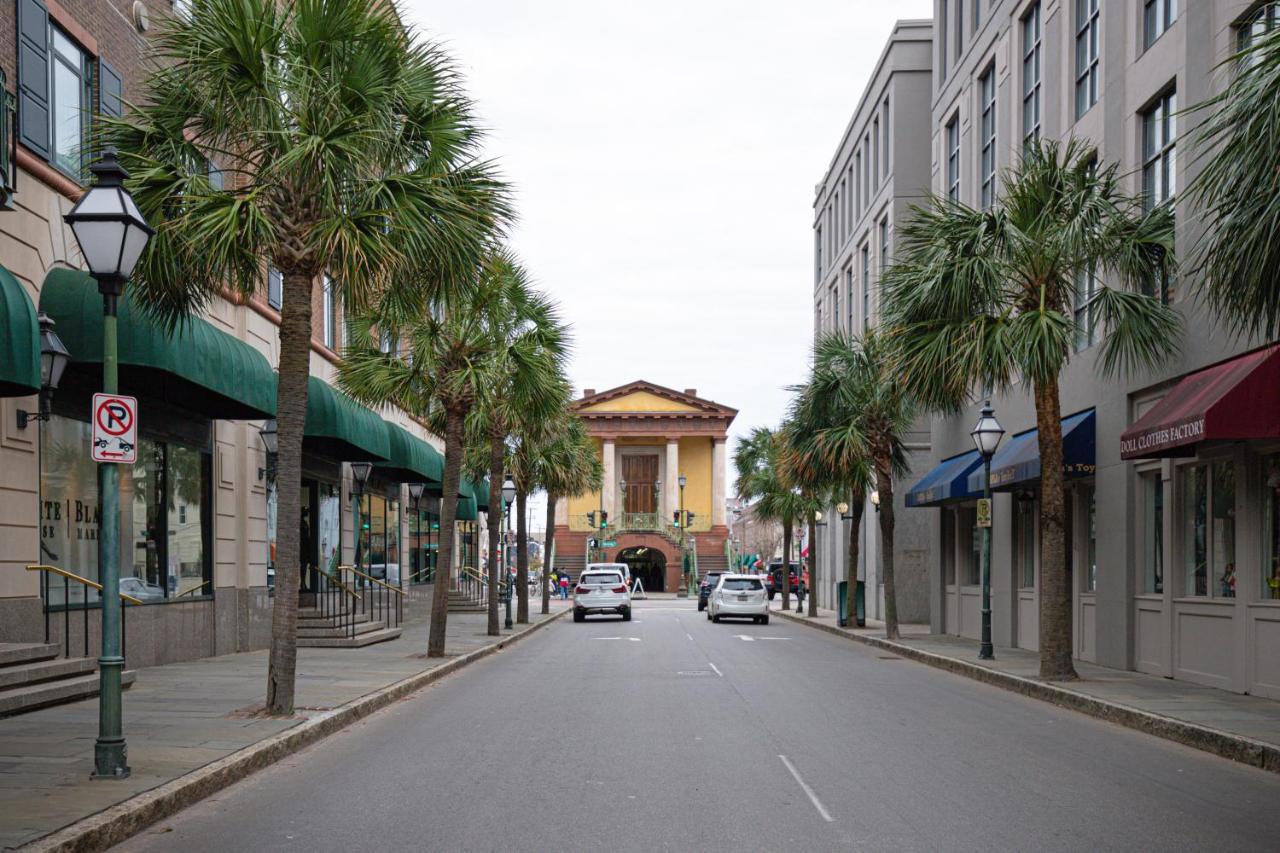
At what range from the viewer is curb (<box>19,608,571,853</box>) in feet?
24.3

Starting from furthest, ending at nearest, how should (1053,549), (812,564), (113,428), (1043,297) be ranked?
(812,564) < (1053,549) < (1043,297) < (113,428)

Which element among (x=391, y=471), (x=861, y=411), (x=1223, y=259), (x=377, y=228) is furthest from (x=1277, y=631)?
(x=391, y=471)

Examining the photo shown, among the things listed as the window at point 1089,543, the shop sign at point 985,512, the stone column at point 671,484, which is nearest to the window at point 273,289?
the shop sign at point 985,512

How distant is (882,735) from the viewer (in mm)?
12648

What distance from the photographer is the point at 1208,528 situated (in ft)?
57.1

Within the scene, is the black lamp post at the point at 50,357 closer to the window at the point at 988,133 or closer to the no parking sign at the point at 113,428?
the no parking sign at the point at 113,428

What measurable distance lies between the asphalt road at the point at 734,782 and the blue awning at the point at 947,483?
9.41 m

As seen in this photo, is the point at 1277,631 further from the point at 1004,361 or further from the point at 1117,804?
the point at 1117,804

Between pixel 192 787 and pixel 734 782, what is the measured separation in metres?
3.98

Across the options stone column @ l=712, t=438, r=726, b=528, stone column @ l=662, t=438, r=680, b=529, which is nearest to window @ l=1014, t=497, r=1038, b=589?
stone column @ l=662, t=438, r=680, b=529

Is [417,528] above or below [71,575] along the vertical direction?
below

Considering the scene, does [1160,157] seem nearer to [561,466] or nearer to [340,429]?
[340,429]

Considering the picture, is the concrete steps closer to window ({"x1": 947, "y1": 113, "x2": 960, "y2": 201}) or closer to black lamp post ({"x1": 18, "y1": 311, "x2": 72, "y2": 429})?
black lamp post ({"x1": 18, "y1": 311, "x2": 72, "y2": 429})

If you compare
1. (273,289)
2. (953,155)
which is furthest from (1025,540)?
(273,289)
